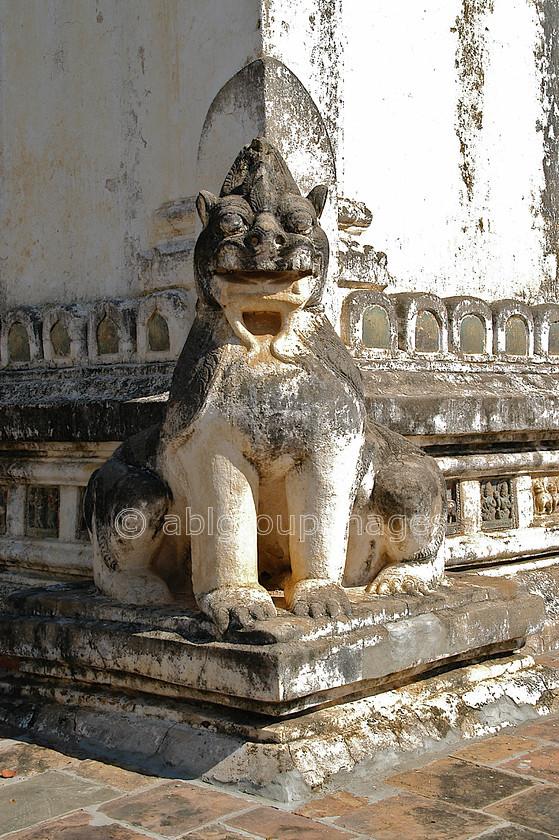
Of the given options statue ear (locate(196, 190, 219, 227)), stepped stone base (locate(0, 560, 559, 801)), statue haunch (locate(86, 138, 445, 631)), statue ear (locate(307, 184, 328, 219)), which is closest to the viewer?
stepped stone base (locate(0, 560, 559, 801))

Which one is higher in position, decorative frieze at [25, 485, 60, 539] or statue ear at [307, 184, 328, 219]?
statue ear at [307, 184, 328, 219]

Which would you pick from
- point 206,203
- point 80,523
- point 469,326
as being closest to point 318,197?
point 206,203

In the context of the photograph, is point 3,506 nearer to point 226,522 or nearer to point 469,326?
point 226,522

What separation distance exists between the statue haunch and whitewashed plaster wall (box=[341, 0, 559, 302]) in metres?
1.28

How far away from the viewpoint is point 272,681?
309cm

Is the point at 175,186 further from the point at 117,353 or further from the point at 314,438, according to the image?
the point at 314,438

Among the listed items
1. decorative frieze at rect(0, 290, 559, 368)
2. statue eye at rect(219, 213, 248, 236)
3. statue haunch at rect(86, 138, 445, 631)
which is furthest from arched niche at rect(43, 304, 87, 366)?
statue eye at rect(219, 213, 248, 236)

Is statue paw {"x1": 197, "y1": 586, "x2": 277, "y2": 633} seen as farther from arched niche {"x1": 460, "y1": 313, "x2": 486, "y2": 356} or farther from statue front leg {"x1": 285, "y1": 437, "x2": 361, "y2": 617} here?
arched niche {"x1": 460, "y1": 313, "x2": 486, "y2": 356}

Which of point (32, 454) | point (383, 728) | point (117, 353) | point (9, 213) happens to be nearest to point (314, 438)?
point (383, 728)

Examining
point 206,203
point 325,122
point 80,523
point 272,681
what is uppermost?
point 325,122

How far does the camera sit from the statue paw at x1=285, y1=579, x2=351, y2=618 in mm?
3391

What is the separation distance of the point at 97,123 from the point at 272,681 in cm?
309

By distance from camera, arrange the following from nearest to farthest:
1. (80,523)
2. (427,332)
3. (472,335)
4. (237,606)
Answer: (237,606), (80,523), (427,332), (472,335)

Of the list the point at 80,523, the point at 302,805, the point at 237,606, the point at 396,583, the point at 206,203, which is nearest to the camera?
the point at 302,805
